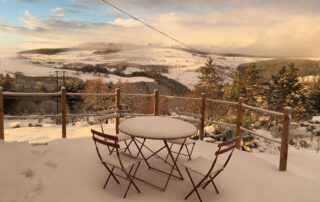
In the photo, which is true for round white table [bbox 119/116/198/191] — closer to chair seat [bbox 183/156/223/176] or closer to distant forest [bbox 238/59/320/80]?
chair seat [bbox 183/156/223/176]

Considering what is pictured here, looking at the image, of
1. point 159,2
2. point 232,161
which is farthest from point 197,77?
point 232,161

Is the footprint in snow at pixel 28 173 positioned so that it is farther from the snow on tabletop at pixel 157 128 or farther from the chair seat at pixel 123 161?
the snow on tabletop at pixel 157 128

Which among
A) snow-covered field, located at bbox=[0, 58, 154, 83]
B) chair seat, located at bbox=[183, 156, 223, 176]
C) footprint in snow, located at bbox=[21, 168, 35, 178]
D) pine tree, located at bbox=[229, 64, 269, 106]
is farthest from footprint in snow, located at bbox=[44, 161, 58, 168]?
pine tree, located at bbox=[229, 64, 269, 106]

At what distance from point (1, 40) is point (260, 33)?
48.0 ft

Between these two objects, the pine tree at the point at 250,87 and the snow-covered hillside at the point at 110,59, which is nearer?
the snow-covered hillside at the point at 110,59

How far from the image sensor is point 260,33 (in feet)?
50.4

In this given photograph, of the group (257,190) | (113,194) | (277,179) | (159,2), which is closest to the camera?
(113,194)

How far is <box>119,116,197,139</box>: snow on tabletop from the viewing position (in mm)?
2723

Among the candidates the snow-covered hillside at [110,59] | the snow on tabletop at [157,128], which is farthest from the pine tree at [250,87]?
the snow on tabletop at [157,128]

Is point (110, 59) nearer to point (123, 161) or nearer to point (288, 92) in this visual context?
point (123, 161)

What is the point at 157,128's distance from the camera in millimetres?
2961

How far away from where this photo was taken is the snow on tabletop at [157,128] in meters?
2.72

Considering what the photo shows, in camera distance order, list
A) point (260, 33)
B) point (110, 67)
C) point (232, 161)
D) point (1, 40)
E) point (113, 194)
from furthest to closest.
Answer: point (110, 67), point (260, 33), point (1, 40), point (232, 161), point (113, 194)

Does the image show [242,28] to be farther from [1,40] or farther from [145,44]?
[1,40]
